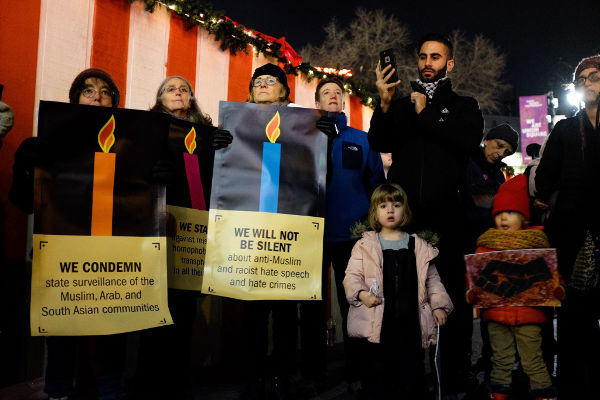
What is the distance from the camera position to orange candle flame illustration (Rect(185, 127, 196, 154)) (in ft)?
10.1

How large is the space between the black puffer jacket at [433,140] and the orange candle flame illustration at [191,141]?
43.5 inches

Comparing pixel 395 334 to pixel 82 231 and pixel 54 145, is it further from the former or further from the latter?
pixel 54 145

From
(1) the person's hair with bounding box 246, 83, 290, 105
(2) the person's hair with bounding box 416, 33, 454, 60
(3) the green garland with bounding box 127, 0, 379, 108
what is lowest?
(1) the person's hair with bounding box 246, 83, 290, 105

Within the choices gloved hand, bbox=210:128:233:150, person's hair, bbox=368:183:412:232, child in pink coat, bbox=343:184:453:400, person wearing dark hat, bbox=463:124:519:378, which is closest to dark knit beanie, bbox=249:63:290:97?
gloved hand, bbox=210:128:233:150

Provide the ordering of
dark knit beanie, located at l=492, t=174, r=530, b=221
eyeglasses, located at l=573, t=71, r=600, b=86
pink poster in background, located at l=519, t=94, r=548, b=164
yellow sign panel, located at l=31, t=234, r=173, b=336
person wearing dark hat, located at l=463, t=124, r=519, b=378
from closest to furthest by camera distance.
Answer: yellow sign panel, located at l=31, t=234, r=173, b=336 → eyeglasses, located at l=573, t=71, r=600, b=86 → dark knit beanie, located at l=492, t=174, r=530, b=221 → person wearing dark hat, located at l=463, t=124, r=519, b=378 → pink poster in background, located at l=519, t=94, r=548, b=164

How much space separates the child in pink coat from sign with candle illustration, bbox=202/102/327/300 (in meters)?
0.29

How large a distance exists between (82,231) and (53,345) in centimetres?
93

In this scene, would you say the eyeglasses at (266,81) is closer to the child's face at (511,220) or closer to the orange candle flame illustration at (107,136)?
the orange candle flame illustration at (107,136)

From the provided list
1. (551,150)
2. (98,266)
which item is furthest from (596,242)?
(98,266)

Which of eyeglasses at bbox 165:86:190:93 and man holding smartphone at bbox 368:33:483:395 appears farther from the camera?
eyeglasses at bbox 165:86:190:93

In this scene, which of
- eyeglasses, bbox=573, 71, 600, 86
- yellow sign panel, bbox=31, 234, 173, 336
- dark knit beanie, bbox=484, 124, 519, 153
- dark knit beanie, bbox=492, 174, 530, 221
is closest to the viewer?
yellow sign panel, bbox=31, 234, 173, 336

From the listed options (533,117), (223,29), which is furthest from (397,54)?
(223,29)

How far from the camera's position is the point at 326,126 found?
3021 mm

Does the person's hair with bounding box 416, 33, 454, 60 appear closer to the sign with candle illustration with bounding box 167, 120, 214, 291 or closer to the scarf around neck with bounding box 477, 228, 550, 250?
the scarf around neck with bounding box 477, 228, 550, 250
